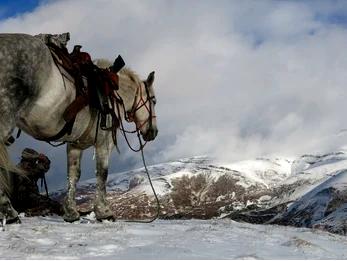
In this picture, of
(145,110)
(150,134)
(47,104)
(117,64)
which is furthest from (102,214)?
(117,64)

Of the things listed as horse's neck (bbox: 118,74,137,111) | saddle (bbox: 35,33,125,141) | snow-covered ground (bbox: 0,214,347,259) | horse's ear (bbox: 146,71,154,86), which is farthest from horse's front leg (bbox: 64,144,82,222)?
horse's ear (bbox: 146,71,154,86)

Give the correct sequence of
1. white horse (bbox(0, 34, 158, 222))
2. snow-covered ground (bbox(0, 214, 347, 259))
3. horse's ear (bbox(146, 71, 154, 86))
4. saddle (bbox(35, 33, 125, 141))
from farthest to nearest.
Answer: horse's ear (bbox(146, 71, 154, 86)), saddle (bbox(35, 33, 125, 141)), white horse (bbox(0, 34, 158, 222)), snow-covered ground (bbox(0, 214, 347, 259))

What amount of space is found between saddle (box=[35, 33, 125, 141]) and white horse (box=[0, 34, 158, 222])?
175mm

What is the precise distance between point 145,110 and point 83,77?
3340 millimetres

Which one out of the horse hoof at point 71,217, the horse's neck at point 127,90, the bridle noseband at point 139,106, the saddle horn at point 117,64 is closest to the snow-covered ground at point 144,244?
the horse hoof at point 71,217

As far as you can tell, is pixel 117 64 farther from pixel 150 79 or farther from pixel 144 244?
pixel 144 244

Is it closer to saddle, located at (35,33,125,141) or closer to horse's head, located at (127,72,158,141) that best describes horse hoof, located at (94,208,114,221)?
saddle, located at (35,33,125,141)

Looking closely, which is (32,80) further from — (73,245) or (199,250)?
(199,250)

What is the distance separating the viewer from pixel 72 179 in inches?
597

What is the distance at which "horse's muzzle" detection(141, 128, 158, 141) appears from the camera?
1711 centimetres

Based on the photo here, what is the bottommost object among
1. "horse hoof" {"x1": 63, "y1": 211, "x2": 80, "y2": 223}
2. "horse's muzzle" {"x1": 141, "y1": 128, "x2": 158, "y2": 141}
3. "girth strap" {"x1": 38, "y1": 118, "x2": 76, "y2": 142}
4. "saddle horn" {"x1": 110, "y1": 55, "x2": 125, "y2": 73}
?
"horse hoof" {"x1": 63, "y1": 211, "x2": 80, "y2": 223}

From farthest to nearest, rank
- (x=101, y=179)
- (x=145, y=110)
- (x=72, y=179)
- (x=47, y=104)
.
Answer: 1. (x=145, y=110)
2. (x=72, y=179)
3. (x=101, y=179)
4. (x=47, y=104)

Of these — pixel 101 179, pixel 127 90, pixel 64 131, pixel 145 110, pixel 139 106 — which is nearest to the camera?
pixel 64 131

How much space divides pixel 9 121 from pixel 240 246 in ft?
18.5
